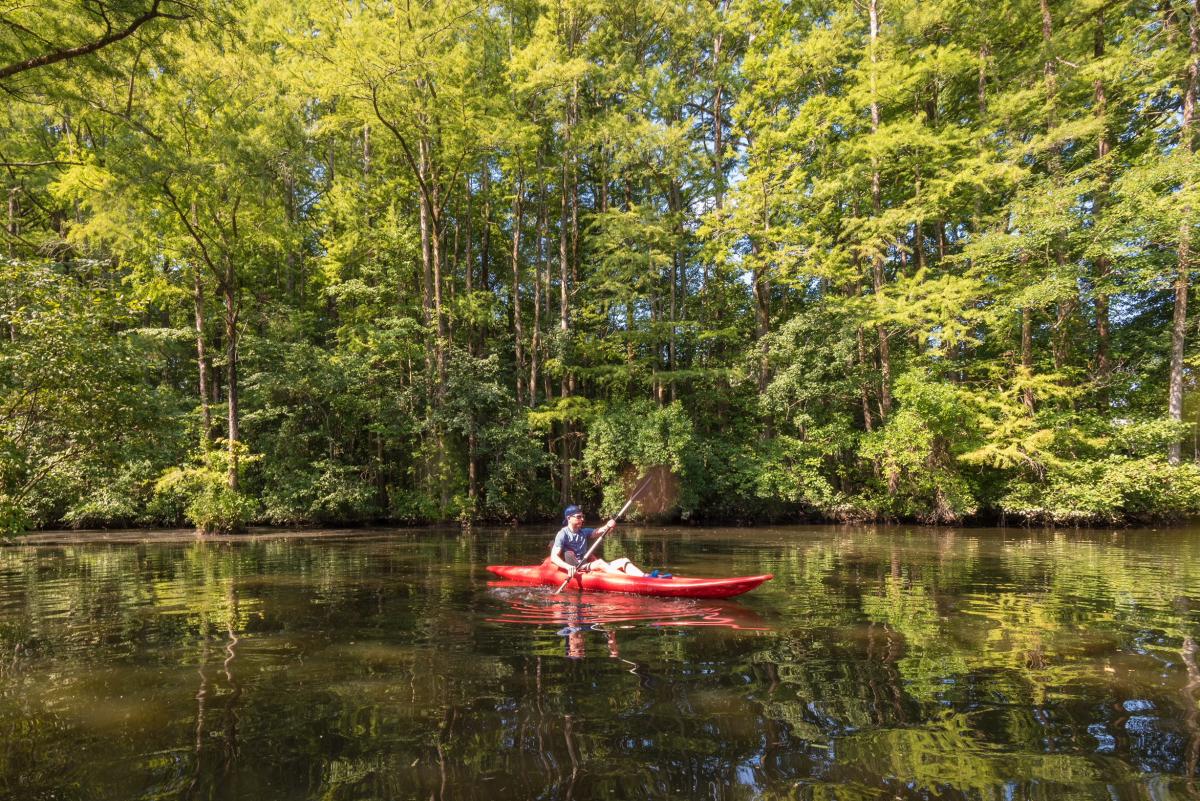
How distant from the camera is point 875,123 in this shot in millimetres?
20453

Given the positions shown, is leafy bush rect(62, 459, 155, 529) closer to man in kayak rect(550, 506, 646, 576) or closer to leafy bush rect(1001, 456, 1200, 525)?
man in kayak rect(550, 506, 646, 576)

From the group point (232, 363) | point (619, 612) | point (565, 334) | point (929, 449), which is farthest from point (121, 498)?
point (929, 449)

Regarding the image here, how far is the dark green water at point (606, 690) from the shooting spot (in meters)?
2.96

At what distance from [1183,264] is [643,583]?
1747cm

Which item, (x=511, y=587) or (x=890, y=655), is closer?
(x=890, y=655)

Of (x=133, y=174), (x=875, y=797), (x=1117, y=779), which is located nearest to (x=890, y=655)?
(x=1117, y=779)

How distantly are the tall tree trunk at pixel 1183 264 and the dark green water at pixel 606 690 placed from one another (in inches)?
399

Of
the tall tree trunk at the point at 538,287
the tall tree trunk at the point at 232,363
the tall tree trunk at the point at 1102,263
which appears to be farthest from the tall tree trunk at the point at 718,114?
the tall tree trunk at the point at 232,363

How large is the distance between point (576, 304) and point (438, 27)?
413 inches

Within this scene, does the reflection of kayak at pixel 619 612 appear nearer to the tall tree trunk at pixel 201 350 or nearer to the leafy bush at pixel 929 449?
the leafy bush at pixel 929 449

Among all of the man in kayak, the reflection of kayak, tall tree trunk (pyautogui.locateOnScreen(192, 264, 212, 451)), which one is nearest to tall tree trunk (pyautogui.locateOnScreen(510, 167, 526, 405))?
tall tree trunk (pyautogui.locateOnScreen(192, 264, 212, 451))

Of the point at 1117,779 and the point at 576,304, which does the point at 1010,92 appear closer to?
the point at 576,304

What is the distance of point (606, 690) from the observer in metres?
4.25

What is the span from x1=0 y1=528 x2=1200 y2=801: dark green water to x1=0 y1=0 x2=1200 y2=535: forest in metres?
10.3
